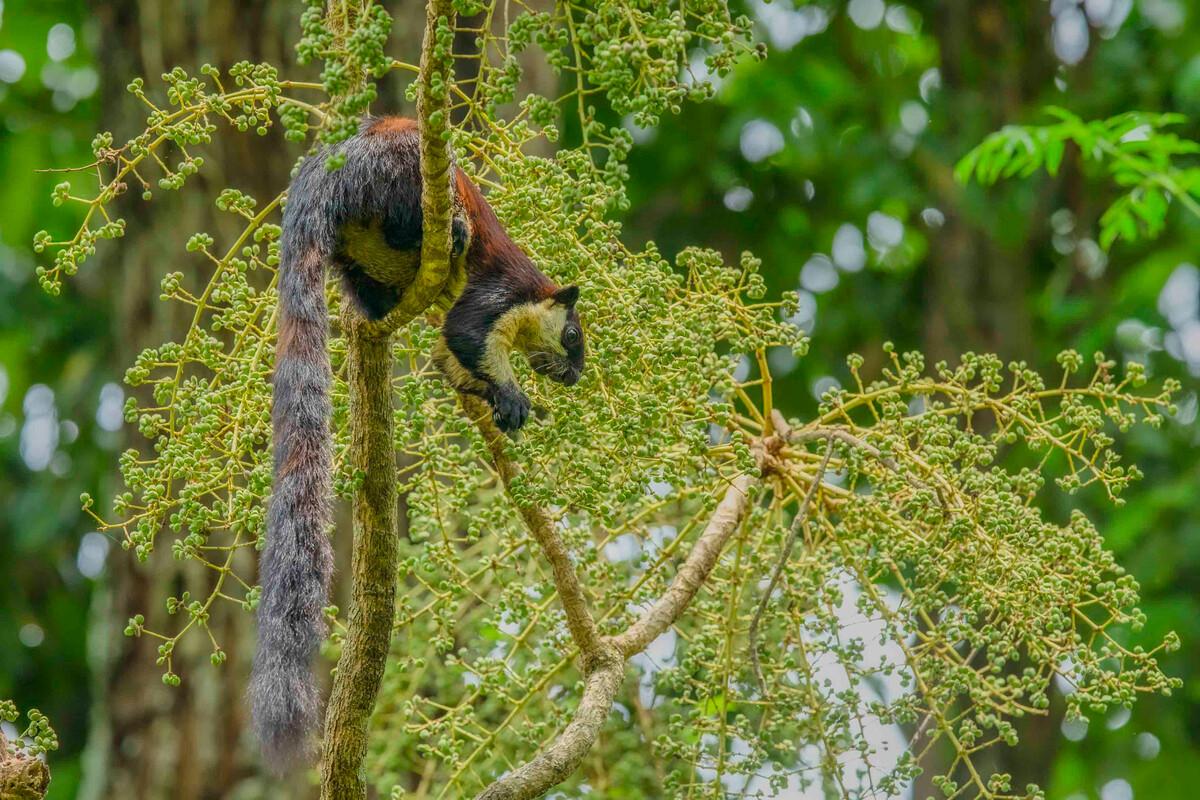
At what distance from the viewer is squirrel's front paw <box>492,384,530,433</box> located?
329 cm

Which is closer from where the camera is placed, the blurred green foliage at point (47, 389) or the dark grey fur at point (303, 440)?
the dark grey fur at point (303, 440)

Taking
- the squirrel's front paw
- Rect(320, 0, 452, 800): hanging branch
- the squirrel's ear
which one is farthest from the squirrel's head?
Rect(320, 0, 452, 800): hanging branch

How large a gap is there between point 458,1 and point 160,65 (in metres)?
4.83

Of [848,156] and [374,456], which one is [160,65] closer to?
[848,156]

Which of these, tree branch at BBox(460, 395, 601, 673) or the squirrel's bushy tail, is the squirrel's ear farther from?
the squirrel's bushy tail

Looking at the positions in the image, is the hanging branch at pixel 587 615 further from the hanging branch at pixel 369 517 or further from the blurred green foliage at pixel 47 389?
the blurred green foliage at pixel 47 389

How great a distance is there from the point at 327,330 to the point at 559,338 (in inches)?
37.8

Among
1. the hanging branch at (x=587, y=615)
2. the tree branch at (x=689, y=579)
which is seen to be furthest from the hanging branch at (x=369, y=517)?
the tree branch at (x=689, y=579)

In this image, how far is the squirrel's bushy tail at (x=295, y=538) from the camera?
262 cm

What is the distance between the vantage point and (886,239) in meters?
8.96

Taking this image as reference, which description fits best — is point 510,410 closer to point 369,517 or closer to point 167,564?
A: point 369,517

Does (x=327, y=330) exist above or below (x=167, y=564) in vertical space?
above

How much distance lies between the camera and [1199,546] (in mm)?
6949

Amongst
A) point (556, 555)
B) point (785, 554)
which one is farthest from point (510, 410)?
point (785, 554)
